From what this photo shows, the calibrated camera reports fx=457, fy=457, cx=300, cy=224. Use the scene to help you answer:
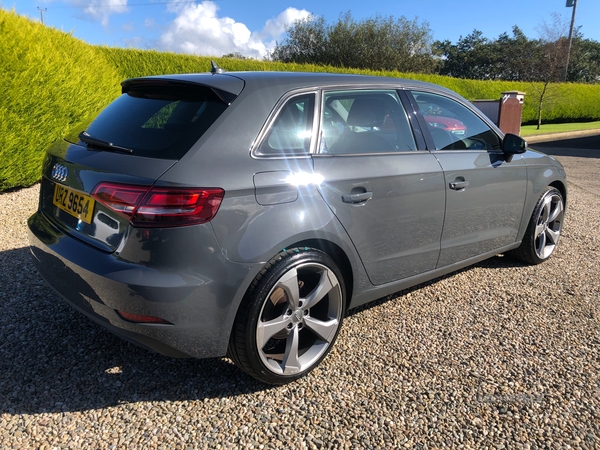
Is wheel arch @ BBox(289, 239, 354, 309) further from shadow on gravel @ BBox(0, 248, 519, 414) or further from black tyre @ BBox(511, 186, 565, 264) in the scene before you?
black tyre @ BBox(511, 186, 565, 264)

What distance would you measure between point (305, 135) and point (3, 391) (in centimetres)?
205

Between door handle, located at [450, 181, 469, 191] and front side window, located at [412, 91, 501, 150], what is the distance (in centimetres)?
27

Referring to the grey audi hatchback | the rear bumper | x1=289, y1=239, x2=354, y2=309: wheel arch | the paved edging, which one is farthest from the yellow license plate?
the paved edging

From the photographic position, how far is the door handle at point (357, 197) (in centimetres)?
251

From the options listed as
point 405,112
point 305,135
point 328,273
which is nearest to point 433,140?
point 405,112

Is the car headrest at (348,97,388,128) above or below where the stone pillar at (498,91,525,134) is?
below

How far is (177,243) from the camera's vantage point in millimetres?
1965

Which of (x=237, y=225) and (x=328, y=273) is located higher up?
(x=237, y=225)

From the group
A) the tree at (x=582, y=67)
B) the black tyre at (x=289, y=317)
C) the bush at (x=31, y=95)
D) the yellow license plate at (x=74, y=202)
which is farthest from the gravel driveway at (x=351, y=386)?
the tree at (x=582, y=67)

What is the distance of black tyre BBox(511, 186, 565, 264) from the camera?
13.6ft

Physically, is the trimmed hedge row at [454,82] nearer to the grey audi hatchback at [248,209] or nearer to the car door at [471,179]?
the car door at [471,179]

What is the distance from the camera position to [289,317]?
2.41m

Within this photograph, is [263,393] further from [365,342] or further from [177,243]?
[177,243]

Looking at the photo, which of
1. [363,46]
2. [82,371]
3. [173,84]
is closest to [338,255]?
[173,84]
